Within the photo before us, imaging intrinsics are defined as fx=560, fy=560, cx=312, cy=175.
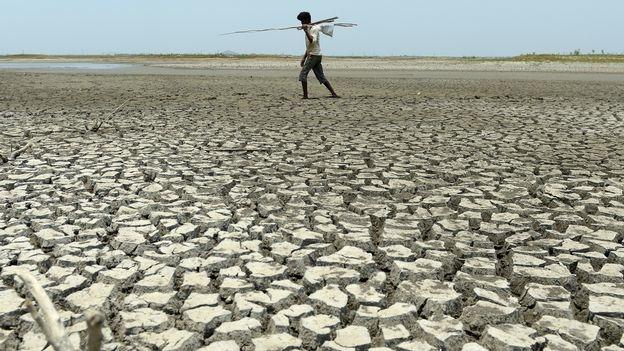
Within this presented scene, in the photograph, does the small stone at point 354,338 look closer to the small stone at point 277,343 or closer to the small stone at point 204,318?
the small stone at point 277,343

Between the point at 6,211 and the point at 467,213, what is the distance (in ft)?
8.69

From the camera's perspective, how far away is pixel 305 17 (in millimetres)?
8836

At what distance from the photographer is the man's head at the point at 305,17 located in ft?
28.9

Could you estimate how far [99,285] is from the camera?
7.47ft

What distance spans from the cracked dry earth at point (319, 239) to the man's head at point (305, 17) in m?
3.46

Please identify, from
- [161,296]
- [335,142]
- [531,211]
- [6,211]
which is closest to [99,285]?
[161,296]

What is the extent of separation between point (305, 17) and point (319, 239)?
6645mm

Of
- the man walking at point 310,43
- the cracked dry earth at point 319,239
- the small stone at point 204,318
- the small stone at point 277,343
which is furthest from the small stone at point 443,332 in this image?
the man walking at point 310,43

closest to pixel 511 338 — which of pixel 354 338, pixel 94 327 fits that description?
pixel 354 338

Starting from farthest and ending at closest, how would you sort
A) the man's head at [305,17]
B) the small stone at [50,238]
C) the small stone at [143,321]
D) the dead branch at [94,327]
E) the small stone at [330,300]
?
the man's head at [305,17] < the small stone at [50,238] < the small stone at [330,300] < the small stone at [143,321] < the dead branch at [94,327]

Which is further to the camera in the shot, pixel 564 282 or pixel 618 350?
pixel 564 282

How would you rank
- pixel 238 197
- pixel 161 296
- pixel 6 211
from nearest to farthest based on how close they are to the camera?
pixel 161 296 → pixel 6 211 → pixel 238 197

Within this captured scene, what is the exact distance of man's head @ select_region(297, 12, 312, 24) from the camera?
8.80m

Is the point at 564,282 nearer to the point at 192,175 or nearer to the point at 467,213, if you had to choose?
the point at 467,213
